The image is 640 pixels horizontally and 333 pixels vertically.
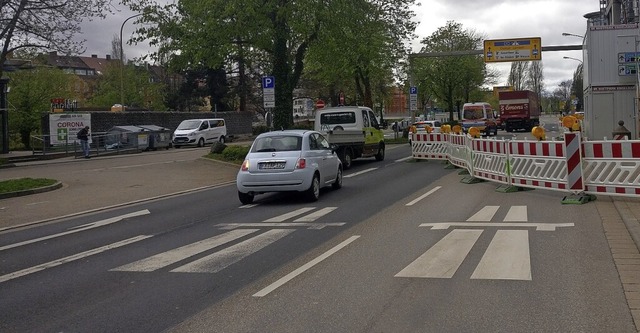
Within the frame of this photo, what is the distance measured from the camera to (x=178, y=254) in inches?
382

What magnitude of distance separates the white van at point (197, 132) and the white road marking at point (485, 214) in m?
35.5

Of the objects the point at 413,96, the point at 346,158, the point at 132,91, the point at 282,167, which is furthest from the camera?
the point at 132,91

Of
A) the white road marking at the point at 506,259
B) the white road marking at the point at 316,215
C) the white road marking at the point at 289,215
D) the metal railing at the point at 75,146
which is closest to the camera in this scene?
the white road marking at the point at 506,259

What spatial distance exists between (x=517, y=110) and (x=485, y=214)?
4540 centimetres

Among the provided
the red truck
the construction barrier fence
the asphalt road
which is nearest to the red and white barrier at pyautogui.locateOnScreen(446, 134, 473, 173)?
the construction barrier fence

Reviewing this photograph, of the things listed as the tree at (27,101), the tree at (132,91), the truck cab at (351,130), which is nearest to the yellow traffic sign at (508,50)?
the truck cab at (351,130)

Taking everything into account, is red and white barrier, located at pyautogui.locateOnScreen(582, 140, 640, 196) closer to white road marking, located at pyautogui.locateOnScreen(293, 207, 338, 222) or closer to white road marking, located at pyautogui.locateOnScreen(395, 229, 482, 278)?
white road marking, located at pyautogui.locateOnScreen(395, 229, 482, 278)

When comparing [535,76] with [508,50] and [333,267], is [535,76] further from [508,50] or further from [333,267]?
[333,267]

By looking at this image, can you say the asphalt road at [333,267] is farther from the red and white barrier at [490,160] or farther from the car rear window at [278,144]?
the red and white barrier at [490,160]

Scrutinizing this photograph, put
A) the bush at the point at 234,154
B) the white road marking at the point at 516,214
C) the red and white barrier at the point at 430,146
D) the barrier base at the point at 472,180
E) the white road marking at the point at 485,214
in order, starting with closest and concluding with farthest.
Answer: the white road marking at the point at 516,214
the white road marking at the point at 485,214
the barrier base at the point at 472,180
the red and white barrier at the point at 430,146
the bush at the point at 234,154

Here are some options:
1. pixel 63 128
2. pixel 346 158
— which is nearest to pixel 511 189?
pixel 346 158

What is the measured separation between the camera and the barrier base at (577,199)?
524 inches

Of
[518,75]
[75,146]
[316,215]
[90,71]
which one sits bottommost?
[316,215]

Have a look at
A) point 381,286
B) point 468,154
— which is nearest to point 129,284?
point 381,286
